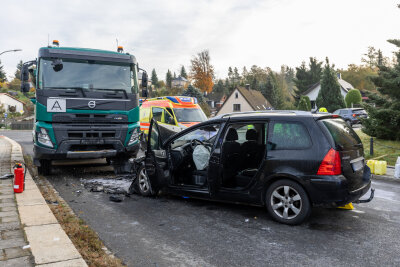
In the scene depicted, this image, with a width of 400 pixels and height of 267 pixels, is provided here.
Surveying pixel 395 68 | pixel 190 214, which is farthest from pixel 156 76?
pixel 190 214

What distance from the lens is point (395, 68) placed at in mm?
13961

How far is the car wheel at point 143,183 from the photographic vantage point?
617cm

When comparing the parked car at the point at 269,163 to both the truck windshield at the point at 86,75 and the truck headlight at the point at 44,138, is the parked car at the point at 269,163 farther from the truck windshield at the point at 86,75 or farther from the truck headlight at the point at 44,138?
the truck headlight at the point at 44,138

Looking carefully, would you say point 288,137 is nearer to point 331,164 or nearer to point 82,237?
point 331,164

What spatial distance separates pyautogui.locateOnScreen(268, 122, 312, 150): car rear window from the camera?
453 centimetres

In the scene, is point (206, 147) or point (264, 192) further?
point (206, 147)

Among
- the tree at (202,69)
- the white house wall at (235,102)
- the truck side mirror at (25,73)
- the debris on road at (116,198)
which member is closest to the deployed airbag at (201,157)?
the debris on road at (116,198)

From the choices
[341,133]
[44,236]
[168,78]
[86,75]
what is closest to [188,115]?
[86,75]

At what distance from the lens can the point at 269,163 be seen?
469 centimetres

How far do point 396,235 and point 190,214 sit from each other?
2852 mm

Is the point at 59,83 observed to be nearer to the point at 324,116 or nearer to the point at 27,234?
the point at 27,234

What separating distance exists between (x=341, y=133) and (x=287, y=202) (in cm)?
127

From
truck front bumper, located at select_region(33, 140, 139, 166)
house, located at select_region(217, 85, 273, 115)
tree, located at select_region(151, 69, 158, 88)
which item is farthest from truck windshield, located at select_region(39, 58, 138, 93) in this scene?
tree, located at select_region(151, 69, 158, 88)

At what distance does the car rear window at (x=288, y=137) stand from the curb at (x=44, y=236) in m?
2.97
